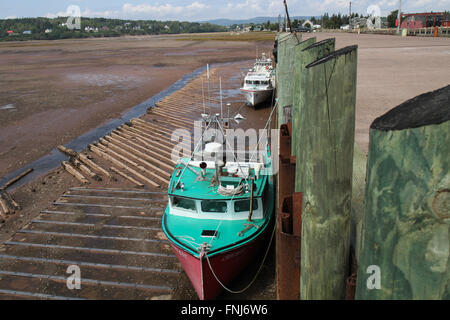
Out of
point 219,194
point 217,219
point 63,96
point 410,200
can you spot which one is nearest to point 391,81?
point 219,194

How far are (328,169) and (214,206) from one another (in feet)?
18.9

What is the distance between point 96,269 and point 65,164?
8490 millimetres

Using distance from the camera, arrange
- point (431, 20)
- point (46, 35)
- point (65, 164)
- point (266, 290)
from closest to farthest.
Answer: point (266, 290) < point (65, 164) < point (431, 20) < point (46, 35)

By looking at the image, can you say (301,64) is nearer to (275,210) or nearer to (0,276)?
(275,210)

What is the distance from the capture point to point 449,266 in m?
1.88

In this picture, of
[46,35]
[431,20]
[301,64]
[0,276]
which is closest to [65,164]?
[0,276]

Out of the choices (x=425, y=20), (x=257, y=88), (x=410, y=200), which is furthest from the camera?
(x=425, y=20)

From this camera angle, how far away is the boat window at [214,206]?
8.27m

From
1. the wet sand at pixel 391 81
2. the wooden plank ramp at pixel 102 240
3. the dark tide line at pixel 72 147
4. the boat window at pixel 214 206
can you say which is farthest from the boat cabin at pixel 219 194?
the dark tide line at pixel 72 147

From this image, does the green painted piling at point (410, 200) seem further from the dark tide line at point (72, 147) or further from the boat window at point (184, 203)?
the dark tide line at point (72, 147)

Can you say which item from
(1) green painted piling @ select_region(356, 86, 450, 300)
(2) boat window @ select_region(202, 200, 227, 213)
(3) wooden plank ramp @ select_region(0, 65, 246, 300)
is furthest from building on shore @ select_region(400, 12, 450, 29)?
(1) green painted piling @ select_region(356, 86, 450, 300)

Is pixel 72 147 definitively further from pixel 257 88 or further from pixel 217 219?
pixel 217 219

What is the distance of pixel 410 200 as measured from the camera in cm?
181

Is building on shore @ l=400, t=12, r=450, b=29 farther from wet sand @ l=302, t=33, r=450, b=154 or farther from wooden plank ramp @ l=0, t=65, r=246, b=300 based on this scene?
wooden plank ramp @ l=0, t=65, r=246, b=300
